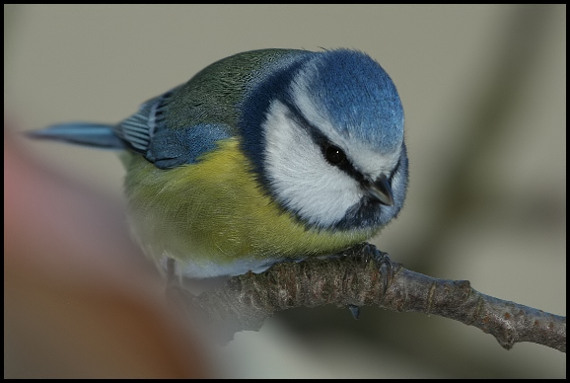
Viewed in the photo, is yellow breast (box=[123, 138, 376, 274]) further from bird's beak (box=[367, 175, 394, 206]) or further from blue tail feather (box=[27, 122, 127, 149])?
blue tail feather (box=[27, 122, 127, 149])

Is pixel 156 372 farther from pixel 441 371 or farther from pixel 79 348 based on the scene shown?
pixel 441 371

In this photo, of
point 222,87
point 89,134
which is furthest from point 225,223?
point 89,134

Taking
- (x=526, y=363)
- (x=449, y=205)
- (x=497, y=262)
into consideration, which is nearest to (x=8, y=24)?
(x=449, y=205)

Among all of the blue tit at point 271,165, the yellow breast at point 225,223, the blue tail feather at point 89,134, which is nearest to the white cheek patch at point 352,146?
the blue tit at point 271,165

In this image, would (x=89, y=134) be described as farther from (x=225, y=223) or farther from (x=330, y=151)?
(x=330, y=151)

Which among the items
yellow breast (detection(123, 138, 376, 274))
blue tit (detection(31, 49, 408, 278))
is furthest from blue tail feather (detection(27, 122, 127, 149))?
yellow breast (detection(123, 138, 376, 274))

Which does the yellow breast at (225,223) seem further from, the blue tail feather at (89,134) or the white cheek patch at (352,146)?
the blue tail feather at (89,134)

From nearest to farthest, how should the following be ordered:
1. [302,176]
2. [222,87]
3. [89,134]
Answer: [302,176] → [222,87] → [89,134]
